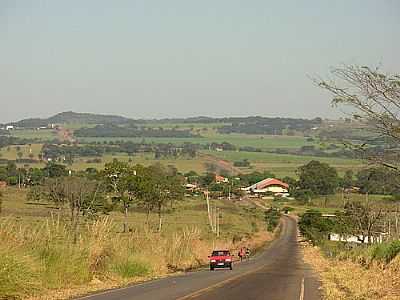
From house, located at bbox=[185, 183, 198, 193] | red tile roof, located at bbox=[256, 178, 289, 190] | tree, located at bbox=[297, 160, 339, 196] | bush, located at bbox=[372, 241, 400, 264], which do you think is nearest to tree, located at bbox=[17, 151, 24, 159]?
house, located at bbox=[185, 183, 198, 193]

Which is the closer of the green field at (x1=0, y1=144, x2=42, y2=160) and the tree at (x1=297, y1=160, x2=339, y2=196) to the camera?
the tree at (x1=297, y1=160, x2=339, y2=196)

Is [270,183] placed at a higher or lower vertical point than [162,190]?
lower

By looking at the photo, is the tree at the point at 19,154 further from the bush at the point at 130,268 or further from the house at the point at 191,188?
the bush at the point at 130,268

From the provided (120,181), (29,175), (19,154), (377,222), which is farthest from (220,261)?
(19,154)

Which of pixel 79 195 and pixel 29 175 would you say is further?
pixel 29 175

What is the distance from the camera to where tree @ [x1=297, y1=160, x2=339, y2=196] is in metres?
103

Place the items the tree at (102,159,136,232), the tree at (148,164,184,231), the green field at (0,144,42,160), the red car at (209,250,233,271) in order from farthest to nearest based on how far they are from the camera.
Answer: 1. the green field at (0,144,42,160)
2. the tree at (148,164,184,231)
3. the tree at (102,159,136,232)
4. the red car at (209,250,233,271)

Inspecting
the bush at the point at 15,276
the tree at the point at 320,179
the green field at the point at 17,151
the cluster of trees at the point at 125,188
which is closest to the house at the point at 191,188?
the tree at the point at 320,179

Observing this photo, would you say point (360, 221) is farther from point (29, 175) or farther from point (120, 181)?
point (29, 175)

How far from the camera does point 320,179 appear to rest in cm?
10538

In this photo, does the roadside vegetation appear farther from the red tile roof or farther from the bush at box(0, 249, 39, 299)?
the red tile roof

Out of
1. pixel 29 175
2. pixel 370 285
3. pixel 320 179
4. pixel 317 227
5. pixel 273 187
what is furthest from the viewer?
pixel 273 187

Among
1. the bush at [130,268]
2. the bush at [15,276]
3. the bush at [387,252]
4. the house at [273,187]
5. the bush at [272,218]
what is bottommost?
the bush at [272,218]

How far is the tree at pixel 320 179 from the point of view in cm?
10272
